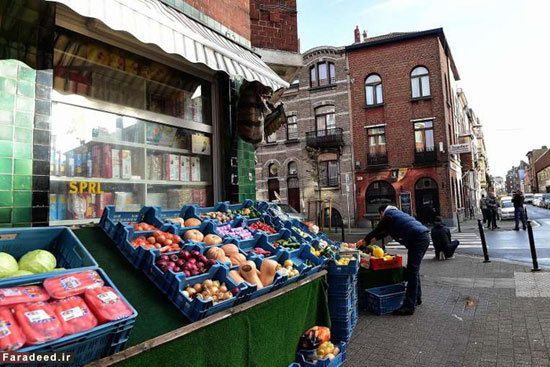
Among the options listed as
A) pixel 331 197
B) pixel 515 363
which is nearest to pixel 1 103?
pixel 515 363

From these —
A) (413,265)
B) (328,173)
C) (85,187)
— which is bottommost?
(413,265)

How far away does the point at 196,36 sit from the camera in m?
4.02

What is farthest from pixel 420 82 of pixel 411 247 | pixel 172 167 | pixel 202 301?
pixel 202 301

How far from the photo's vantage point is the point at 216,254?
131 inches

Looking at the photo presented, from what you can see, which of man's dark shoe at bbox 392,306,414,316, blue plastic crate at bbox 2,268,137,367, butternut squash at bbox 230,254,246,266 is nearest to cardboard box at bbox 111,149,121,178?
butternut squash at bbox 230,254,246,266

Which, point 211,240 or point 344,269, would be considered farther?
point 344,269

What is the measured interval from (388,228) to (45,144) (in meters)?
4.97

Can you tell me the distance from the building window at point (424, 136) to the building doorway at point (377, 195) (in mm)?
3345

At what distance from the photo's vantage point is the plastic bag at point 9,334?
1.52m

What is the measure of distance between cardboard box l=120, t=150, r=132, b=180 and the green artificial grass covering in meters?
1.58

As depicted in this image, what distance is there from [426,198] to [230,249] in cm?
2259

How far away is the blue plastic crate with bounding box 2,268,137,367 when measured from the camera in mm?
1664

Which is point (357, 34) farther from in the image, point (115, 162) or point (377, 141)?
point (115, 162)

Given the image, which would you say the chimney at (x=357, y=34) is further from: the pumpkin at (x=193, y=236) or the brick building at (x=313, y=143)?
the pumpkin at (x=193, y=236)
